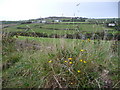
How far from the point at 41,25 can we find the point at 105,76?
16.1ft

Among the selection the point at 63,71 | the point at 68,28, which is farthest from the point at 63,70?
the point at 68,28

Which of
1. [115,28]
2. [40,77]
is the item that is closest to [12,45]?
[40,77]

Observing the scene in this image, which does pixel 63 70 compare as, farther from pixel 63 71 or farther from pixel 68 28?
pixel 68 28

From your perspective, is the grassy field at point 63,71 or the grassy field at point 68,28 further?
the grassy field at point 68,28

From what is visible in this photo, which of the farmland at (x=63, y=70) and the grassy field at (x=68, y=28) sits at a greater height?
the grassy field at (x=68, y=28)

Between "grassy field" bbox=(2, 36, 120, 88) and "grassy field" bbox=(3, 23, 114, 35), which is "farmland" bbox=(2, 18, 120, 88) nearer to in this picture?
"grassy field" bbox=(2, 36, 120, 88)

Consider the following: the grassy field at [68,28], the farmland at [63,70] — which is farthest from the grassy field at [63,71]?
the grassy field at [68,28]

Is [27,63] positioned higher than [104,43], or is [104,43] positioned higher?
[104,43]

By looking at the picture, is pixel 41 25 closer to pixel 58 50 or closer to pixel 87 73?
pixel 58 50

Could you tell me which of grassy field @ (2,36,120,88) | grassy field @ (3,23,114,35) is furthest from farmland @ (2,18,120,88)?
grassy field @ (3,23,114,35)

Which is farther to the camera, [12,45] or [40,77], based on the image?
[12,45]

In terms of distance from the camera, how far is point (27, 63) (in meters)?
2.30

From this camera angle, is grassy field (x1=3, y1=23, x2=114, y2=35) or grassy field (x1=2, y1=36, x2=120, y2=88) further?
grassy field (x1=3, y1=23, x2=114, y2=35)

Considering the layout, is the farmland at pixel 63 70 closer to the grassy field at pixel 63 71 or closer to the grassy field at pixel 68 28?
the grassy field at pixel 63 71
